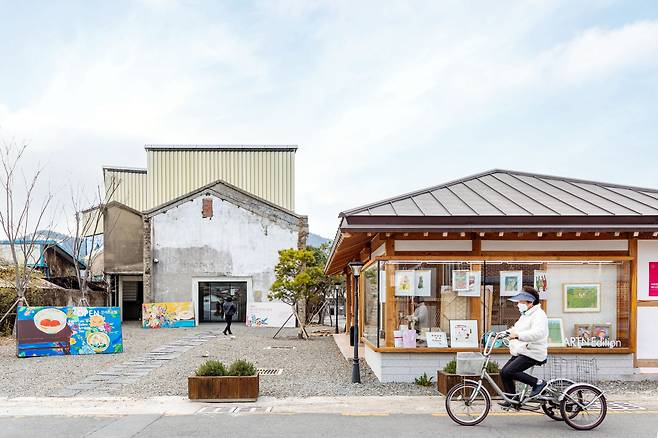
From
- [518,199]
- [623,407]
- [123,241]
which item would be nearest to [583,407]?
[623,407]

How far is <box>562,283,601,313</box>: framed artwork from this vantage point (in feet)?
39.4

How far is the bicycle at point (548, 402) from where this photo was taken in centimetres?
812

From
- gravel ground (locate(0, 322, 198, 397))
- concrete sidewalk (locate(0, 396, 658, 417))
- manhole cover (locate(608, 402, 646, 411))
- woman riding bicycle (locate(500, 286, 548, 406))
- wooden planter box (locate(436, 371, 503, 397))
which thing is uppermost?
woman riding bicycle (locate(500, 286, 548, 406))

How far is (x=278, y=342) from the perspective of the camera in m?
22.2

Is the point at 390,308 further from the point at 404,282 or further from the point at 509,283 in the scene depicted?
the point at 509,283

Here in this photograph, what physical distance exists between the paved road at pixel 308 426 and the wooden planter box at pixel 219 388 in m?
1.01

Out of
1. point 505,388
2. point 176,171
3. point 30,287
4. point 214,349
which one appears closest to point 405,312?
point 505,388

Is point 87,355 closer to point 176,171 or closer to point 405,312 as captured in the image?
point 405,312

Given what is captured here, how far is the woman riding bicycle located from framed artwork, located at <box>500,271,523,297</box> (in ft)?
11.3

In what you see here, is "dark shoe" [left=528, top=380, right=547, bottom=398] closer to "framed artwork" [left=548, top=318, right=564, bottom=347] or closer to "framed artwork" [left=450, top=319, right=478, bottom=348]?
"framed artwork" [left=450, top=319, right=478, bottom=348]

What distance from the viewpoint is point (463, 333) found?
11758 mm

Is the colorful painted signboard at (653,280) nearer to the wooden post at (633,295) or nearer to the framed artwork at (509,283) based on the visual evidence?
the wooden post at (633,295)

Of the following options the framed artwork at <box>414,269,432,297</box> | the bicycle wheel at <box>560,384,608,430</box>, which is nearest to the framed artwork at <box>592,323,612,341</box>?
the framed artwork at <box>414,269,432,297</box>

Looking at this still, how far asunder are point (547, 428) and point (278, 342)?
586 inches
